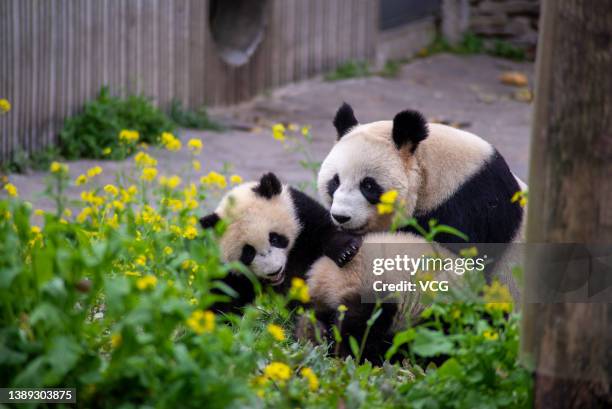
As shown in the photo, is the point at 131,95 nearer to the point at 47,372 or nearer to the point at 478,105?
the point at 478,105

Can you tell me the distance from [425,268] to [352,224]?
0.49 meters

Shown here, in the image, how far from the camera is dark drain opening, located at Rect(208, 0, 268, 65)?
11.0 metres

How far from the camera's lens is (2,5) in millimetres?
7387

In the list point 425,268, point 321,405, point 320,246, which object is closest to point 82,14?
point 320,246

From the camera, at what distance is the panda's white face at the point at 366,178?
3.97m

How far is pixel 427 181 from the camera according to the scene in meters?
3.97

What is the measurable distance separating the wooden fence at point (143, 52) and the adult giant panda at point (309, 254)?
153 inches

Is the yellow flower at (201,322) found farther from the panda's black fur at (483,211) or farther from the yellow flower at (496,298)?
the panda's black fur at (483,211)

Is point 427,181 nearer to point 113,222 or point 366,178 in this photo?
point 366,178

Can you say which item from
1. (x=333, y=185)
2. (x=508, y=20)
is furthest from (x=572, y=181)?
(x=508, y=20)

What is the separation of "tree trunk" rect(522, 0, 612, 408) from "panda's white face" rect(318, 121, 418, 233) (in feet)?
3.92

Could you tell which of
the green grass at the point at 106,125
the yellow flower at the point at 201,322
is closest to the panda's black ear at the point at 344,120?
the yellow flower at the point at 201,322

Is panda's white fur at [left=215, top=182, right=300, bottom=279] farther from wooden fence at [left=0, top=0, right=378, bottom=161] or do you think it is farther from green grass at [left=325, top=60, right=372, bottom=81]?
green grass at [left=325, top=60, right=372, bottom=81]

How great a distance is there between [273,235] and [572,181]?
1.93m
